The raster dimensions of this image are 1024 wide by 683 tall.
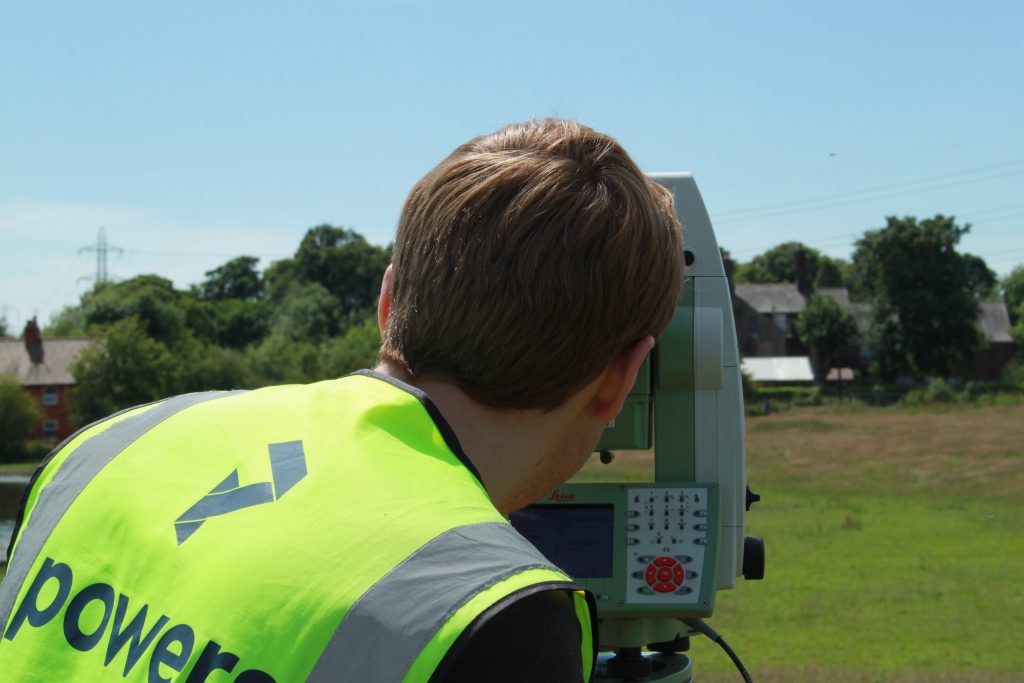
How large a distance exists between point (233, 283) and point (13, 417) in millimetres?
48319

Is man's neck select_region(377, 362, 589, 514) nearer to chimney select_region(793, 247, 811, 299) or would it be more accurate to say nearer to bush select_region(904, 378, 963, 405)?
bush select_region(904, 378, 963, 405)

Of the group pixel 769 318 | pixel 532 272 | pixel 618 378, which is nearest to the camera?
pixel 532 272

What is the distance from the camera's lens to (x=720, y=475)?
8.16 feet

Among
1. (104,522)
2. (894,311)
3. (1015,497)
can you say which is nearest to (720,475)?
(104,522)

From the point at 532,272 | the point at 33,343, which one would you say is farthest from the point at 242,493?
the point at 33,343

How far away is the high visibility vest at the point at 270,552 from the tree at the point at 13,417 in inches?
2014

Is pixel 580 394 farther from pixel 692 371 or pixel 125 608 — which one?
pixel 692 371

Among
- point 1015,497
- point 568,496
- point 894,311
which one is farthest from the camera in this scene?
point 894,311

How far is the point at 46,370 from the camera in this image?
56.0 m

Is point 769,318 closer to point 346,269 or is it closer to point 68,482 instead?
point 346,269

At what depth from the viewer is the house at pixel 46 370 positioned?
54.6 metres

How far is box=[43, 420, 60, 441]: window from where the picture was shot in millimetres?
54438

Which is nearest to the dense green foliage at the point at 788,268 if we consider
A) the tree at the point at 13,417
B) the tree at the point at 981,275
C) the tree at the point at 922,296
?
the tree at the point at 981,275

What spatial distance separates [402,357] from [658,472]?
1.39 m
